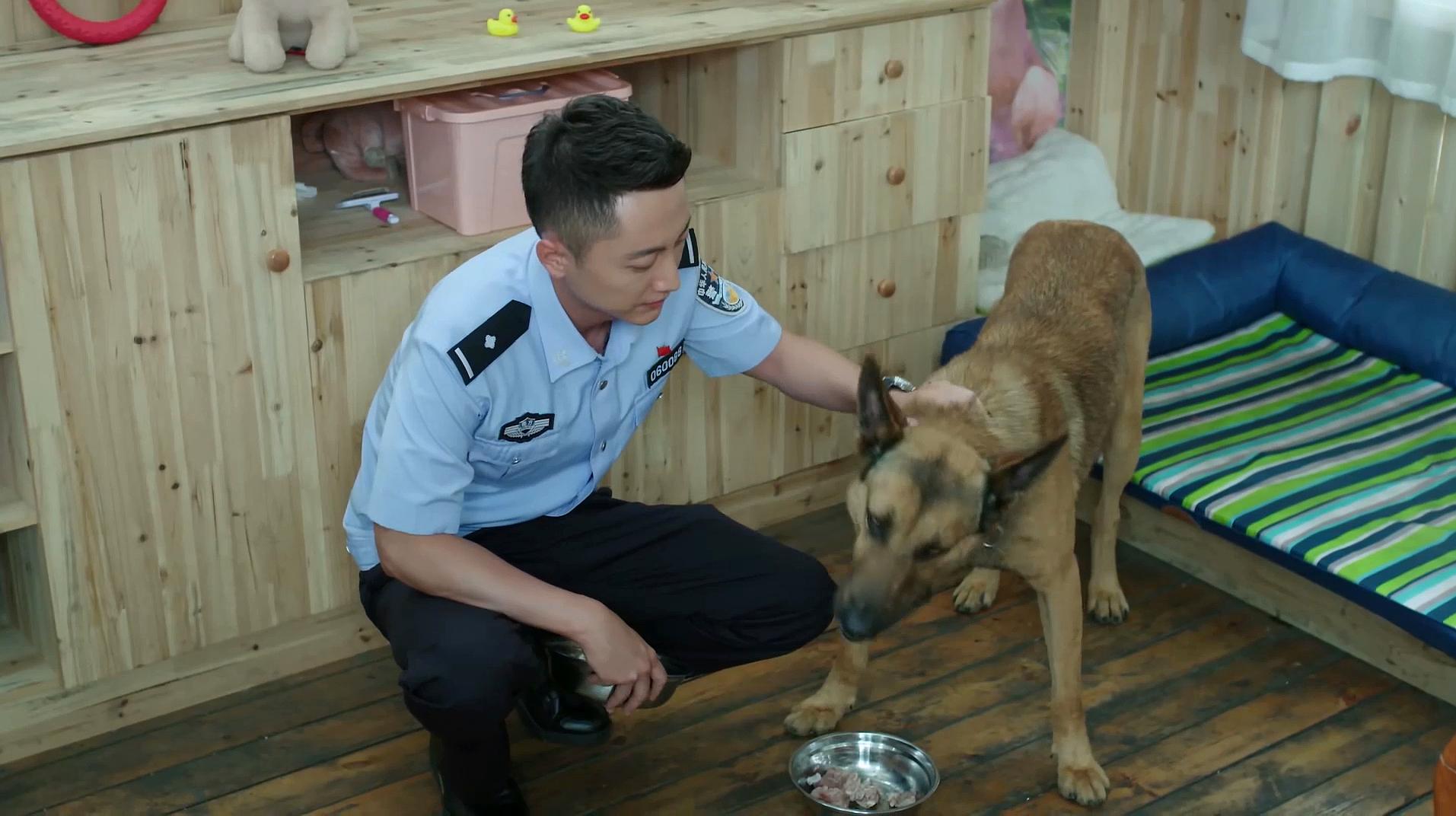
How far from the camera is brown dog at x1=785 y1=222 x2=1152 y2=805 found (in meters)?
2.43

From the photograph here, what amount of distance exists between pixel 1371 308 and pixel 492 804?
265 cm

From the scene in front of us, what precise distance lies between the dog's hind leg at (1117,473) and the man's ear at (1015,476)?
0.84 m

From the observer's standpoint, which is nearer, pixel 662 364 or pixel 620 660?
pixel 620 660

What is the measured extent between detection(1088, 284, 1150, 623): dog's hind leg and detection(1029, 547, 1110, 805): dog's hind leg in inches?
22.1

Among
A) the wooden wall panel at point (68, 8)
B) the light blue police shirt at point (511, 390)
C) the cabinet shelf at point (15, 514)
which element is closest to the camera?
the light blue police shirt at point (511, 390)

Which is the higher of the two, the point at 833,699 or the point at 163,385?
the point at 163,385

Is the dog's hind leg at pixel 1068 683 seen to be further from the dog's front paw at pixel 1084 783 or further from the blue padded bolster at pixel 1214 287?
the blue padded bolster at pixel 1214 287

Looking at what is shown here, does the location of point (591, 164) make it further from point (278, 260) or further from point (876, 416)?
point (278, 260)

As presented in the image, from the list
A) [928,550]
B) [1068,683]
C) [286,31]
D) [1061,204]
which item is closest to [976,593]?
[1068,683]

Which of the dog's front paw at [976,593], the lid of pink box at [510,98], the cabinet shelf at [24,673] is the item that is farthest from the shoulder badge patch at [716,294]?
the cabinet shelf at [24,673]

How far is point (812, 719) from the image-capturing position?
2980 millimetres

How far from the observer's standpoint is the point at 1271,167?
177 inches

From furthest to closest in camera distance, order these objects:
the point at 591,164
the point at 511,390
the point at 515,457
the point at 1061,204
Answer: the point at 1061,204, the point at 515,457, the point at 511,390, the point at 591,164

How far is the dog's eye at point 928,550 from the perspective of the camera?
2424mm
